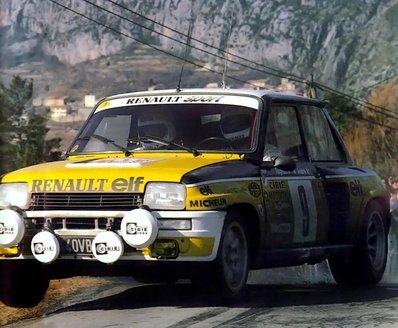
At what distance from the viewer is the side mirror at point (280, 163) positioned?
27.3 feet

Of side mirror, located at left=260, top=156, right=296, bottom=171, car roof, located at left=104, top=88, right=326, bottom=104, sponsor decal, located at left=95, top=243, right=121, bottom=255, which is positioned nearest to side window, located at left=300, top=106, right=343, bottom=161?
car roof, located at left=104, top=88, right=326, bottom=104

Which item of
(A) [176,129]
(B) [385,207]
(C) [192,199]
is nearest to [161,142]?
(A) [176,129]

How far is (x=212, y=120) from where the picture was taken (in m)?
8.67

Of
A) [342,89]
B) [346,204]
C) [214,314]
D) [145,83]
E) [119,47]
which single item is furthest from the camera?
[342,89]

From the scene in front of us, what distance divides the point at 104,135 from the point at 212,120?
3.06 feet

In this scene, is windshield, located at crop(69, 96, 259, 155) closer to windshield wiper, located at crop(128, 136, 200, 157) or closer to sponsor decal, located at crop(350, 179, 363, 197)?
Answer: windshield wiper, located at crop(128, 136, 200, 157)

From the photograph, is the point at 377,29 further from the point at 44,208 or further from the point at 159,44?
the point at 44,208

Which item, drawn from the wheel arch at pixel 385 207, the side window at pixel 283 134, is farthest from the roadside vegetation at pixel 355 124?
the side window at pixel 283 134

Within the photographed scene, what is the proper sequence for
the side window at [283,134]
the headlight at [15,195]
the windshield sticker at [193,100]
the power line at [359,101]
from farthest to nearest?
the power line at [359,101], the windshield sticker at [193,100], the side window at [283,134], the headlight at [15,195]

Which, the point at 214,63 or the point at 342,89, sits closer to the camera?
the point at 214,63

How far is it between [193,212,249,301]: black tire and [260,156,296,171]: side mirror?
63 centimetres

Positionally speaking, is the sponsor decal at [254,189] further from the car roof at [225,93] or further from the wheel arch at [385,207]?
the wheel arch at [385,207]

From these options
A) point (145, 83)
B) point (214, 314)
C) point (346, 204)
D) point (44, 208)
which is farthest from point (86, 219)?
point (145, 83)

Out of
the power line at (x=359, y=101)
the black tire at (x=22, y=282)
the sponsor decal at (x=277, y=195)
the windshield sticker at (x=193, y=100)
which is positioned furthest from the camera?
the power line at (x=359, y=101)
